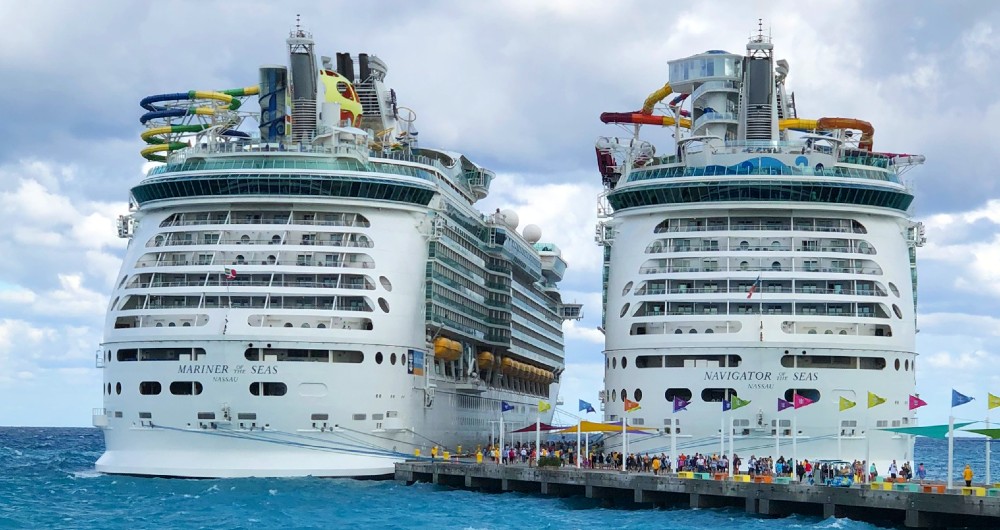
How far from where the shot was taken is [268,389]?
217 ft

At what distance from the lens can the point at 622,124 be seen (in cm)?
8538

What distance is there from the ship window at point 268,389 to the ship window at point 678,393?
1733 centimetres

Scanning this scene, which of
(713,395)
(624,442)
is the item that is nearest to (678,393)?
(713,395)

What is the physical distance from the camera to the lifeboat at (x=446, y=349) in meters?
76.8

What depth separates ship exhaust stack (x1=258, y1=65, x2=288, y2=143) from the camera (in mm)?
79375

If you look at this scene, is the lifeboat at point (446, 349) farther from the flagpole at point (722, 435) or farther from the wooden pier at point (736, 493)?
the flagpole at point (722, 435)

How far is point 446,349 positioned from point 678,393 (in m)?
14.3

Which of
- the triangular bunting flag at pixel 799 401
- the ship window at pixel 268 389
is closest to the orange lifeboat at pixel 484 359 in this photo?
the ship window at pixel 268 389

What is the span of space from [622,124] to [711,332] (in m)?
20.2

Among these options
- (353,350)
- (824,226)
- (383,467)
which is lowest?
(383,467)

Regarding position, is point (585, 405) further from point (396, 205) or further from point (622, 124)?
point (622, 124)

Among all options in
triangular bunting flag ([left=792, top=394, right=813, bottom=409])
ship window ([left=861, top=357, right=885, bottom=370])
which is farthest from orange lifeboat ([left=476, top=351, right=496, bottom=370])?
triangular bunting flag ([left=792, top=394, right=813, bottom=409])

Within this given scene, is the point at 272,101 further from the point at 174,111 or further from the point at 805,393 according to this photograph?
→ the point at 805,393

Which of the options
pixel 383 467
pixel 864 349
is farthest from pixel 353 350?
pixel 864 349
